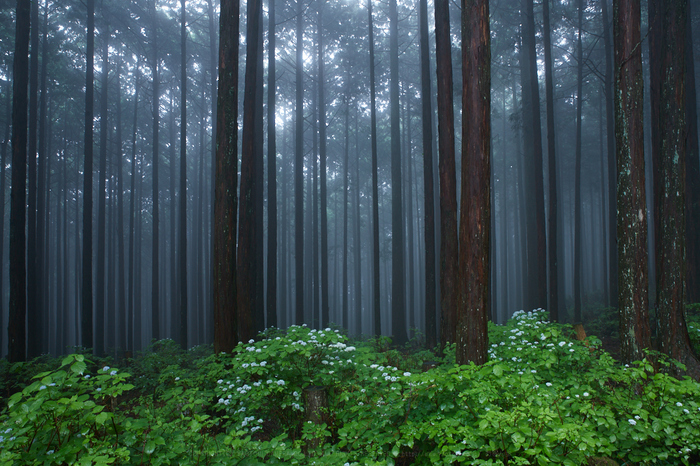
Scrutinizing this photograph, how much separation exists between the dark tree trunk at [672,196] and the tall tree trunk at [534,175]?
4910mm

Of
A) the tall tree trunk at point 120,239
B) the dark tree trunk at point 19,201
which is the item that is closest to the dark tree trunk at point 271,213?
the dark tree trunk at point 19,201

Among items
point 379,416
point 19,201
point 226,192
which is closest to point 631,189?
point 379,416

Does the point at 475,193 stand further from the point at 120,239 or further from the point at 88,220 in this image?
the point at 120,239

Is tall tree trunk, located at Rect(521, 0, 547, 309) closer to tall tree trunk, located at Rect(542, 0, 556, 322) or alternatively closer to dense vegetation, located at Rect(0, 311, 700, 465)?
tall tree trunk, located at Rect(542, 0, 556, 322)

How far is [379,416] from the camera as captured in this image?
12.1 ft

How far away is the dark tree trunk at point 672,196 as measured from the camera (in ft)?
20.5

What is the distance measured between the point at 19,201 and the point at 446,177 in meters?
11.7

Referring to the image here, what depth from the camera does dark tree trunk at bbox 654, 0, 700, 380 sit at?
246 inches

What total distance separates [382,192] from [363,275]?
936 inches

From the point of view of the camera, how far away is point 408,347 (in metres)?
13.1

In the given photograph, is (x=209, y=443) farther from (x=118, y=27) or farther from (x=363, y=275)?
(x=363, y=275)

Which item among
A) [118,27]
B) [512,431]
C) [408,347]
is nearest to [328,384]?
[512,431]

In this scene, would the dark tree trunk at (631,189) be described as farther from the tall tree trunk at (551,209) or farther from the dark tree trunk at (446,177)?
the tall tree trunk at (551,209)

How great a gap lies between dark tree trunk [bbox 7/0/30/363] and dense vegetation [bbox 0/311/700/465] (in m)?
8.64
